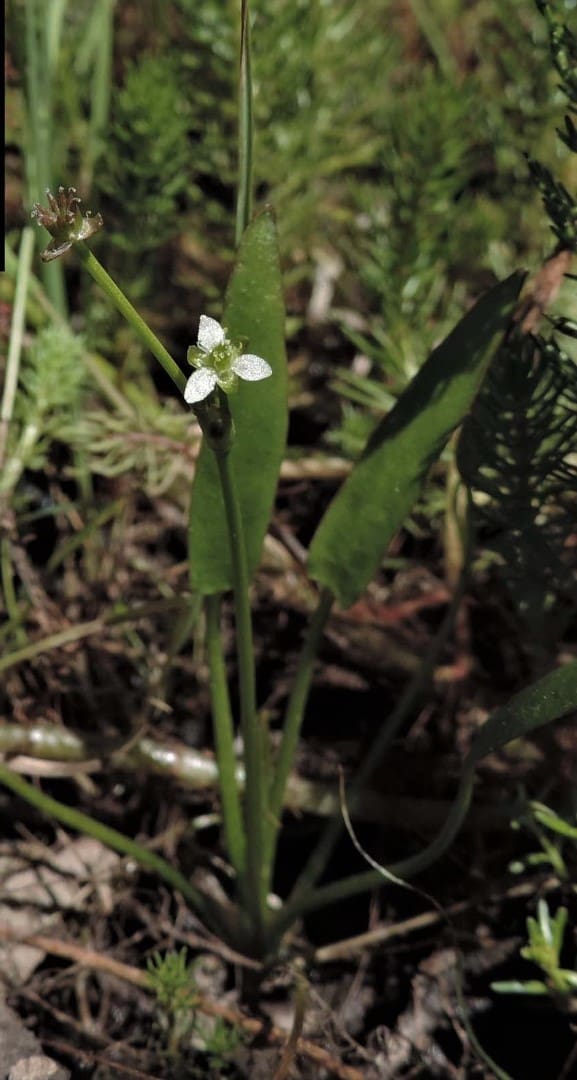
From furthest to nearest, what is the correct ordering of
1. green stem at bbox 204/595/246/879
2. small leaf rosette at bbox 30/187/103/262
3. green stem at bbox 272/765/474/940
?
green stem at bbox 204/595/246/879 < green stem at bbox 272/765/474/940 < small leaf rosette at bbox 30/187/103/262

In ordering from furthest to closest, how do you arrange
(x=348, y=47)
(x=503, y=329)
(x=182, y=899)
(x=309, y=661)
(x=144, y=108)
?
(x=348, y=47) → (x=144, y=108) → (x=182, y=899) → (x=309, y=661) → (x=503, y=329)

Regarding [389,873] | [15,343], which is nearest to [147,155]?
[15,343]

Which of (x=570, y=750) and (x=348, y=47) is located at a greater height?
(x=348, y=47)

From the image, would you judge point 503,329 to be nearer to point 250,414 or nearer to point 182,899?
point 250,414

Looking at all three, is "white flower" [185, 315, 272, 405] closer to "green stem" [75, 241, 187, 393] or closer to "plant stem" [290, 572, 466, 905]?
"green stem" [75, 241, 187, 393]

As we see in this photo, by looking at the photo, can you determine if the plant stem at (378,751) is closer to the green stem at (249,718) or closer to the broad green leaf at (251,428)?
the green stem at (249,718)

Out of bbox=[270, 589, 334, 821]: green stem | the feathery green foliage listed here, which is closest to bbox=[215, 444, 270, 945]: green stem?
bbox=[270, 589, 334, 821]: green stem

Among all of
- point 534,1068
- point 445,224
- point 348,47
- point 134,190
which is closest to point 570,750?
point 534,1068
